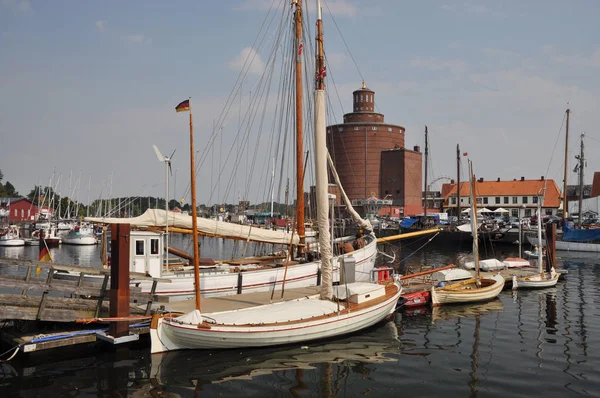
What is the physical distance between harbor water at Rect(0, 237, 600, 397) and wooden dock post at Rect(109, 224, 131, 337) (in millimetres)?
862

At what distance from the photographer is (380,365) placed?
15.2 meters

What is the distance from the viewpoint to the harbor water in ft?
42.7

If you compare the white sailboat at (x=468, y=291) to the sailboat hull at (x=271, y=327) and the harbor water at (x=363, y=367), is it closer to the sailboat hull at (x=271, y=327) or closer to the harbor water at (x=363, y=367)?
the harbor water at (x=363, y=367)

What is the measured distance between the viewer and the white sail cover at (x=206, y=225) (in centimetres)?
2294

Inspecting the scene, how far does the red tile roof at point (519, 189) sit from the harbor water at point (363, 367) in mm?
90940

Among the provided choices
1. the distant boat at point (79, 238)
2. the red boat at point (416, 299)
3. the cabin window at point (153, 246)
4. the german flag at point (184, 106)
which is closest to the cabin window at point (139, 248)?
the cabin window at point (153, 246)

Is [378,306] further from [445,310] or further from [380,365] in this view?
[445,310]

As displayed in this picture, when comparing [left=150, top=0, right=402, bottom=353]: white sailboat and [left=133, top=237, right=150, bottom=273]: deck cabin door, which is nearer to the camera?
[left=150, top=0, right=402, bottom=353]: white sailboat

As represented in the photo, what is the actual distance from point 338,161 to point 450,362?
104m

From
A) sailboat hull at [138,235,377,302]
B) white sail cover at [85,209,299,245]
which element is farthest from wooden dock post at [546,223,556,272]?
white sail cover at [85,209,299,245]

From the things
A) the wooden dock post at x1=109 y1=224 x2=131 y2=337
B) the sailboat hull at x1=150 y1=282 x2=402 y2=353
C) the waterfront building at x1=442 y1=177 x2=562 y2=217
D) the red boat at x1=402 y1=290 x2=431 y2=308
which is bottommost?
the red boat at x1=402 y1=290 x2=431 y2=308

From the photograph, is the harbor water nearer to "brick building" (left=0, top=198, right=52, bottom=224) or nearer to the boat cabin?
the boat cabin

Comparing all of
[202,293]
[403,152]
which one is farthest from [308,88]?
[403,152]

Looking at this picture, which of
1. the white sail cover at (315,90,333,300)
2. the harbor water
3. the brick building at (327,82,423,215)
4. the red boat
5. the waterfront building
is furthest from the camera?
the brick building at (327,82,423,215)
